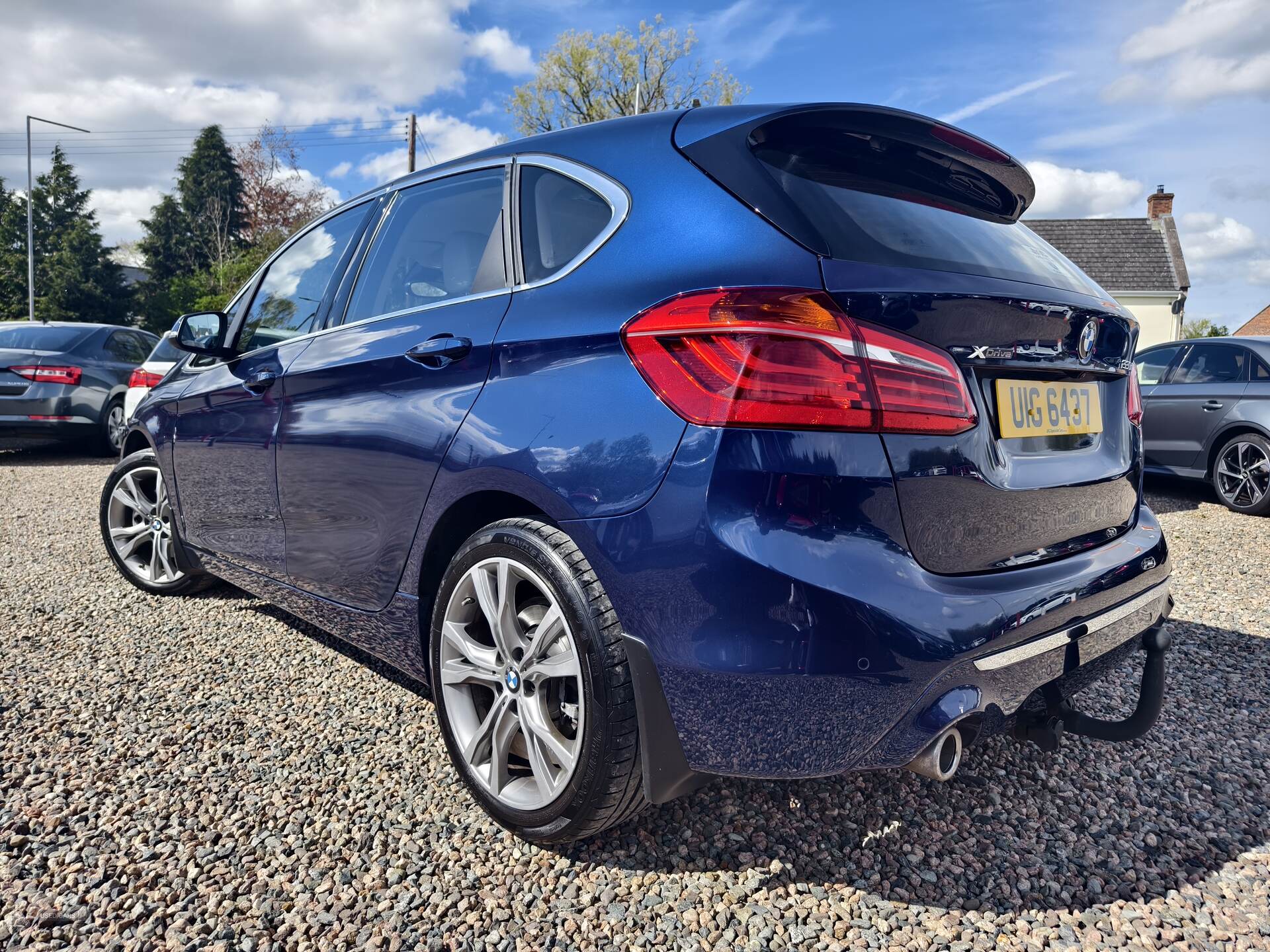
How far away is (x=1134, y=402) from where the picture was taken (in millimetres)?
2371

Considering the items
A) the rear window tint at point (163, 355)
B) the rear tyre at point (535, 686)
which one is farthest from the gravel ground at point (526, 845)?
the rear window tint at point (163, 355)

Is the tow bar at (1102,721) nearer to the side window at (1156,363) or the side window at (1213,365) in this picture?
the side window at (1213,365)

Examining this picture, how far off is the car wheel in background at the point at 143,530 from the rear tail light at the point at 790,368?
126 inches

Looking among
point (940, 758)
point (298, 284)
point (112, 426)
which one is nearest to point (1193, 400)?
point (940, 758)

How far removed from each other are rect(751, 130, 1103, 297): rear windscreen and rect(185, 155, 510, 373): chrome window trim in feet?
2.43

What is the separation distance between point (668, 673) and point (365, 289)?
1.72m

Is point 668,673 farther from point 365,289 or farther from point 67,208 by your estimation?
point 67,208

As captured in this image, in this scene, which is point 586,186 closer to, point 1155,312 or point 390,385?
point 390,385

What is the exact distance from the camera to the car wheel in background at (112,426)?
31.5 ft

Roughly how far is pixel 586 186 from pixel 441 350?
1.75 ft

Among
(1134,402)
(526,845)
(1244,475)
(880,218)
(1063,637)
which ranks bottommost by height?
(526,845)

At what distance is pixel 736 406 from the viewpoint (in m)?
1.58

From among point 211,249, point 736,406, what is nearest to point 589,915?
point 736,406

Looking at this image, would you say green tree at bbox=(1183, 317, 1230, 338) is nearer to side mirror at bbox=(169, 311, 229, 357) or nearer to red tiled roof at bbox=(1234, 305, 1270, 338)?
red tiled roof at bbox=(1234, 305, 1270, 338)
